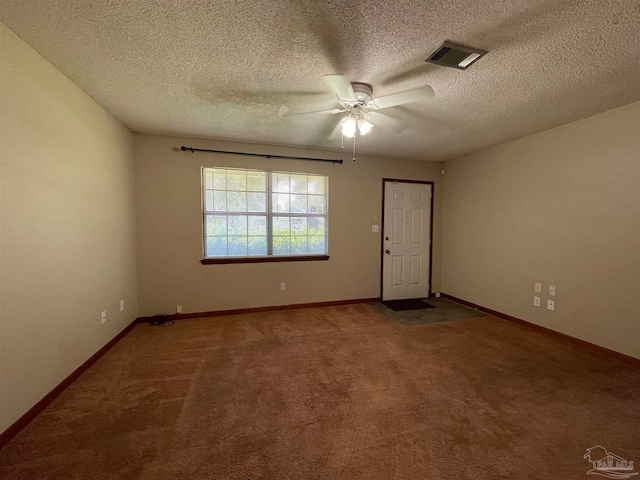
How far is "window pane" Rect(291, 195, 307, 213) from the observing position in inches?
156

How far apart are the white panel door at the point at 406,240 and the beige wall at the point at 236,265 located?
19 cm

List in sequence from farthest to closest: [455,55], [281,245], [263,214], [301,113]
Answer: [281,245] → [263,214] → [301,113] → [455,55]

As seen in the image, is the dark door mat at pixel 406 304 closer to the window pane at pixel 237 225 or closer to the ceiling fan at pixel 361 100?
the window pane at pixel 237 225

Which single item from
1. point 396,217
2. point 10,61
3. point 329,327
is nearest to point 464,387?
point 329,327

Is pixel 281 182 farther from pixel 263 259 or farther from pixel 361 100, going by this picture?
pixel 361 100

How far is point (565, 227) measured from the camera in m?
2.94

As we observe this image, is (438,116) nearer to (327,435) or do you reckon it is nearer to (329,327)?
(329,327)

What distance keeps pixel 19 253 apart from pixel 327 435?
7.51 feet

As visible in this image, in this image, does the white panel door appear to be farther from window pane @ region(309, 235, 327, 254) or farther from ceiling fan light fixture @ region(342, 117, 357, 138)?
ceiling fan light fixture @ region(342, 117, 357, 138)

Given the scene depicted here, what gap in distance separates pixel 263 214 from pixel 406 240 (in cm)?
253

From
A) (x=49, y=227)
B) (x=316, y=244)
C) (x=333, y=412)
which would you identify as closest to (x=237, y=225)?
(x=316, y=244)

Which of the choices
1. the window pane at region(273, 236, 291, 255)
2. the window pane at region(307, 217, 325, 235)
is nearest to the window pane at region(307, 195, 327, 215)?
the window pane at region(307, 217, 325, 235)

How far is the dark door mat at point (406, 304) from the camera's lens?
13.3 feet
